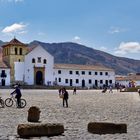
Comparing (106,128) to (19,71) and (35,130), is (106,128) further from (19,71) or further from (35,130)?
(19,71)

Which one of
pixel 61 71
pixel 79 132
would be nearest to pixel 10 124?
pixel 79 132

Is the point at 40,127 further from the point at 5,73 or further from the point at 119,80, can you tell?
the point at 119,80

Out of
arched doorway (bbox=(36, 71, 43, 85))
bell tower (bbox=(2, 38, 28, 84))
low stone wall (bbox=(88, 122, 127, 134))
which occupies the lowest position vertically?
low stone wall (bbox=(88, 122, 127, 134))

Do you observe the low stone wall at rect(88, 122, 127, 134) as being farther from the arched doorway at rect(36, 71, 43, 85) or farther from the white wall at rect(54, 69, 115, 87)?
the white wall at rect(54, 69, 115, 87)

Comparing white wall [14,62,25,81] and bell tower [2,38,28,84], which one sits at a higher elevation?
bell tower [2,38,28,84]

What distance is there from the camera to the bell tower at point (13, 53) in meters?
101

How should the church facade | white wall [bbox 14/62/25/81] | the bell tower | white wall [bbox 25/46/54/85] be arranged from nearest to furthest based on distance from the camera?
the church facade < white wall [bbox 14/62/25/81] < the bell tower < white wall [bbox 25/46/54/85]

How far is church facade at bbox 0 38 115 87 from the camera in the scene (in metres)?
100

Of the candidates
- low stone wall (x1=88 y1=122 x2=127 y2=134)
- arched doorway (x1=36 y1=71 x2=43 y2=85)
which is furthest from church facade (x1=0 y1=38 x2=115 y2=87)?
low stone wall (x1=88 y1=122 x2=127 y2=134)

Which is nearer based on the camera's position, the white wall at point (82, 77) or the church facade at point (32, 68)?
the church facade at point (32, 68)

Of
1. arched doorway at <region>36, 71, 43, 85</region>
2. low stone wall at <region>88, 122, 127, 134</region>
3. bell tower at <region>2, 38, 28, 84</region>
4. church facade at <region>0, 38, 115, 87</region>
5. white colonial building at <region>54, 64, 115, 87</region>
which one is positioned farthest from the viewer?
white colonial building at <region>54, 64, 115, 87</region>

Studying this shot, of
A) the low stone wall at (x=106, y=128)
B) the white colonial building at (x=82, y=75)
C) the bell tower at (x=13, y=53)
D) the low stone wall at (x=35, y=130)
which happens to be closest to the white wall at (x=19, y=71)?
the bell tower at (x=13, y=53)

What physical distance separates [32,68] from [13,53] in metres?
5.70

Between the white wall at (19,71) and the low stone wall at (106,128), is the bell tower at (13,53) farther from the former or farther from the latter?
the low stone wall at (106,128)
